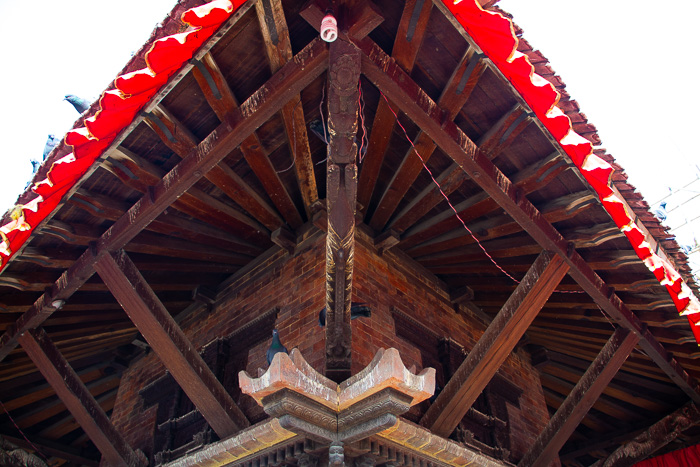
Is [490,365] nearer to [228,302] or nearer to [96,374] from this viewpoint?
[228,302]

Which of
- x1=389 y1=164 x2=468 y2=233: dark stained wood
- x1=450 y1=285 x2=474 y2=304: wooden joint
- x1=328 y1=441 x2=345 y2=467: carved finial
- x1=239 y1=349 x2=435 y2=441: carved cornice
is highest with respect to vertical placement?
x1=389 y1=164 x2=468 y2=233: dark stained wood

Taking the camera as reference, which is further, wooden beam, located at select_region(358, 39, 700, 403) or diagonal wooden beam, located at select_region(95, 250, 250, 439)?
diagonal wooden beam, located at select_region(95, 250, 250, 439)

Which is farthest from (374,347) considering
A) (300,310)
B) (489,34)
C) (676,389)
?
(676,389)

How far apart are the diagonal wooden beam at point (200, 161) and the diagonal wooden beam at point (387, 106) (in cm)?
53

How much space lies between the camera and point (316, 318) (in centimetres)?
483

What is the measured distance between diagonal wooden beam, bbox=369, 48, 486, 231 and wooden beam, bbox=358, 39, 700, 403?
128 millimetres

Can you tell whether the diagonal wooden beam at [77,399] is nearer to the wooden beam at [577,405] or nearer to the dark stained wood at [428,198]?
the dark stained wood at [428,198]

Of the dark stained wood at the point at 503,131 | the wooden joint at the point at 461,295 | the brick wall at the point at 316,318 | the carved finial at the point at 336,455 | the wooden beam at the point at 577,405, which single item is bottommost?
the carved finial at the point at 336,455

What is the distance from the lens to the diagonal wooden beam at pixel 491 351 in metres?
4.65

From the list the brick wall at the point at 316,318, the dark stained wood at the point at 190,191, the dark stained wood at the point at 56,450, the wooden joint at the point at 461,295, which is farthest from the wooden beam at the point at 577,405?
the dark stained wood at the point at 56,450

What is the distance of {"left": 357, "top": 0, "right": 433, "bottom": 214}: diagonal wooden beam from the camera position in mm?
3395

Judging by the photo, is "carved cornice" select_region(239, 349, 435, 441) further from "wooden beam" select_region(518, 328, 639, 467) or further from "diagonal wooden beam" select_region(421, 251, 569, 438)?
"wooden beam" select_region(518, 328, 639, 467)

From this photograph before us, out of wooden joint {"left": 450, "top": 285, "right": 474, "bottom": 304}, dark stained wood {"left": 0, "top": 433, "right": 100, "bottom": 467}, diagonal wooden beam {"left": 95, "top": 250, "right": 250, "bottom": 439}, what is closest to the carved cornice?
diagonal wooden beam {"left": 95, "top": 250, "right": 250, "bottom": 439}

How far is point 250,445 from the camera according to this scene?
4.20 m
